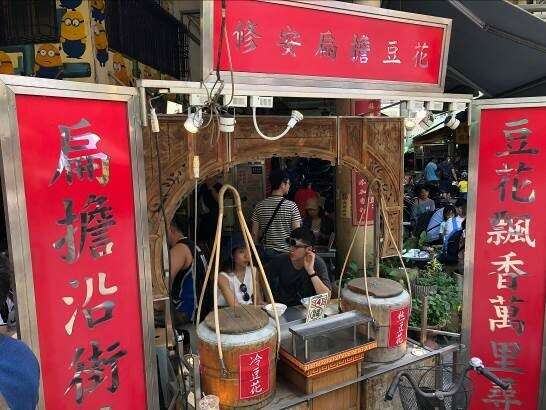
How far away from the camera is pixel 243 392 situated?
319 centimetres

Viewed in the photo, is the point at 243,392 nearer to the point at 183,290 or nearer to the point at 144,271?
the point at 144,271

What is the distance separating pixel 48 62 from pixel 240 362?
13.9 feet

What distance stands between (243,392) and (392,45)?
3.17 metres

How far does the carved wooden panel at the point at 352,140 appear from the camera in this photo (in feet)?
15.7

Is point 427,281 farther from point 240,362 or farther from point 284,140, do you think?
point 240,362

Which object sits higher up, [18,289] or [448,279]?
[18,289]

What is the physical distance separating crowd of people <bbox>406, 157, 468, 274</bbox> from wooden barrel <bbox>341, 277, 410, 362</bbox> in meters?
3.50

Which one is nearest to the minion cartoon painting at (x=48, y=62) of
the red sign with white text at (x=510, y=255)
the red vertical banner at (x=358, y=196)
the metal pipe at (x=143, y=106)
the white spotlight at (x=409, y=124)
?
the metal pipe at (x=143, y=106)

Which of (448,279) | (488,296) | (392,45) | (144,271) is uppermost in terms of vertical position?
(392,45)

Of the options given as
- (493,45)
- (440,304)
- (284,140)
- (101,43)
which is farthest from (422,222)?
(101,43)

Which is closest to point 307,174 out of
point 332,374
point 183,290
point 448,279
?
point 448,279

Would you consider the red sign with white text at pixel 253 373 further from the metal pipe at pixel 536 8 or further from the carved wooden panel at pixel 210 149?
the metal pipe at pixel 536 8

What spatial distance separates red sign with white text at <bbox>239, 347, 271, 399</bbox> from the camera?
3121 mm

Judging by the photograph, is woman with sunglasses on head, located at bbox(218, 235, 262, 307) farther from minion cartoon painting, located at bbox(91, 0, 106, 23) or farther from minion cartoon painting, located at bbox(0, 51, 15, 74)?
minion cartoon painting, located at bbox(0, 51, 15, 74)
